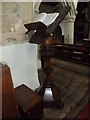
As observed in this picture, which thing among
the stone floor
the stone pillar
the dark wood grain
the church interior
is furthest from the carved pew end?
the stone pillar

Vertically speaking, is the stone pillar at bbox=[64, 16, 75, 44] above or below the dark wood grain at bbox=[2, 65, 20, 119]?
above

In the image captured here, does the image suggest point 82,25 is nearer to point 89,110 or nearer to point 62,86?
point 62,86

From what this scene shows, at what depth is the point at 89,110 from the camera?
5.67 feet

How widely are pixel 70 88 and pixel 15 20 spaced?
4.86 feet

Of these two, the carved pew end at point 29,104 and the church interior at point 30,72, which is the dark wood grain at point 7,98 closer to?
the church interior at point 30,72

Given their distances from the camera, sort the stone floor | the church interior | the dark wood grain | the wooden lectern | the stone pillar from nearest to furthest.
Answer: the dark wood grain → the church interior → the wooden lectern → the stone floor → the stone pillar

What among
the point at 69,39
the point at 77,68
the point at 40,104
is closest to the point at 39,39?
the point at 40,104

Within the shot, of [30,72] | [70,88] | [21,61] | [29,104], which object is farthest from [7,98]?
[70,88]

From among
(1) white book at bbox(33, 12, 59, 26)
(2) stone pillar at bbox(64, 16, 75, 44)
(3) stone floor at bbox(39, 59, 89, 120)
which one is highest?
(2) stone pillar at bbox(64, 16, 75, 44)

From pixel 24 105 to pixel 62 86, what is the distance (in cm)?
111

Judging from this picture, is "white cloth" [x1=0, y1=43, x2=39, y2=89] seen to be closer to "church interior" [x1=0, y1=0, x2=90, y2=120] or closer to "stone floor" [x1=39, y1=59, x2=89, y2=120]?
"church interior" [x1=0, y1=0, x2=90, y2=120]

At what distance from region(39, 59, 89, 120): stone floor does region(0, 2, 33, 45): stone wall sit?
1.10 m

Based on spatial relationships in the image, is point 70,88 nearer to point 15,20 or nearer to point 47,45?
point 47,45

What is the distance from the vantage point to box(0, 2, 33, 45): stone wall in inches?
61.4
